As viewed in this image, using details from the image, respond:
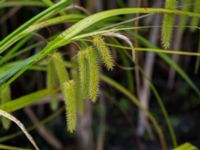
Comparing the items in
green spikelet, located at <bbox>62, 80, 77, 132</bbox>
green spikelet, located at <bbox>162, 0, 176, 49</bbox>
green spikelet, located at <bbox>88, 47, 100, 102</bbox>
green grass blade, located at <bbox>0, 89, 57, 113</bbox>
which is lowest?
green grass blade, located at <bbox>0, 89, 57, 113</bbox>

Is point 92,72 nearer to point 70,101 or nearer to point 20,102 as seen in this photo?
point 70,101

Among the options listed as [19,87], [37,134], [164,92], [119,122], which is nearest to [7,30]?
[19,87]

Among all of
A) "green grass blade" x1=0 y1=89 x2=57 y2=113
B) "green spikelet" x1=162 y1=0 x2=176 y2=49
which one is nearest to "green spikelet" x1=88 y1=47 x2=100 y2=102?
"green spikelet" x1=162 y1=0 x2=176 y2=49

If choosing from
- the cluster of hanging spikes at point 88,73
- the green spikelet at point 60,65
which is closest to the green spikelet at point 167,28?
the cluster of hanging spikes at point 88,73

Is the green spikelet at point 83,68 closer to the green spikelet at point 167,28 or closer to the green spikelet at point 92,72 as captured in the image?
the green spikelet at point 92,72

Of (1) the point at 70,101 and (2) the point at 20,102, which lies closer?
(1) the point at 70,101

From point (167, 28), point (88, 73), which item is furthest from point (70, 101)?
point (167, 28)

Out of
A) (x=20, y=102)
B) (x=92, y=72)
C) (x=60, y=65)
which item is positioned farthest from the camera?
(x=20, y=102)

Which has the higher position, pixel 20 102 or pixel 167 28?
pixel 167 28

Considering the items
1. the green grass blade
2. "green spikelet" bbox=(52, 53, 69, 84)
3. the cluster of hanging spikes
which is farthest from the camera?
the green grass blade

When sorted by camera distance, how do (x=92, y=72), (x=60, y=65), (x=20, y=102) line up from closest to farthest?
(x=92, y=72) → (x=60, y=65) → (x=20, y=102)

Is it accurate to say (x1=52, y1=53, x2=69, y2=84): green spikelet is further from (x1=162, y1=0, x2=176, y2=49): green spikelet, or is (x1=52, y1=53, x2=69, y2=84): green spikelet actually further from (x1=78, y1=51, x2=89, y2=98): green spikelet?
(x1=162, y1=0, x2=176, y2=49): green spikelet

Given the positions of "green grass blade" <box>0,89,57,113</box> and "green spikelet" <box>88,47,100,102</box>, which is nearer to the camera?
"green spikelet" <box>88,47,100,102</box>
